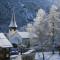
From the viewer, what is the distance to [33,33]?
268cm

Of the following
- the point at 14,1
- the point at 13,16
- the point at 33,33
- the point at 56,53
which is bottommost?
the point at 56,53

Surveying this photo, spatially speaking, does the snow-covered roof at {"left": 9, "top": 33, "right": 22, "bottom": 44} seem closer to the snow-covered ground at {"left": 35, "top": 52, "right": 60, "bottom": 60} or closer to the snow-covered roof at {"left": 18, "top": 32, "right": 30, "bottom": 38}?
the snow-covered roof at {"left": 18, "top": 32, "right": 30, "bottom": 38}

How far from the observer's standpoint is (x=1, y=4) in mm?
2701

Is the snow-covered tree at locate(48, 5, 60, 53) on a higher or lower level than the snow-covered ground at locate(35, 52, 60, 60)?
higher

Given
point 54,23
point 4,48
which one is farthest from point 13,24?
point 54,23

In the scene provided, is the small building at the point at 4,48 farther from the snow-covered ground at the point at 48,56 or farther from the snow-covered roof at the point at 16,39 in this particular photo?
the snow-covered ground at the point at 48,56

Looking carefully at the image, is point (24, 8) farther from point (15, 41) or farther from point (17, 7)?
point (15, 41)

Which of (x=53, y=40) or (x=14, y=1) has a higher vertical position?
(x=14, y=1)

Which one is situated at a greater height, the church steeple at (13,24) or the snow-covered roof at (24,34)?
the church steeple at (13,24)

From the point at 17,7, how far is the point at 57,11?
50cm

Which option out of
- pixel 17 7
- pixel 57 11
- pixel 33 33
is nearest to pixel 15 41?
pixel 33 33

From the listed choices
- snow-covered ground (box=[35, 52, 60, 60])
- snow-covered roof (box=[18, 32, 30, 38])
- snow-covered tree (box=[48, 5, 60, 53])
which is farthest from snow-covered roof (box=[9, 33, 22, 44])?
snow-covered tree (box=[48, 5, 60, 53])

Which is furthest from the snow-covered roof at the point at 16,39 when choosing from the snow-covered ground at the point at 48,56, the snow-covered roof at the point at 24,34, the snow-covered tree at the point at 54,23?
the snow-covered tree at the point at 54,23

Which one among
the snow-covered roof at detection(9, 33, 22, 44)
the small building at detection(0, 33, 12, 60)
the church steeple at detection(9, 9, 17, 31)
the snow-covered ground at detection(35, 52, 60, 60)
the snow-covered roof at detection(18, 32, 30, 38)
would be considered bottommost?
the snow-covered ground at detection(35, 52, 60, 60)
